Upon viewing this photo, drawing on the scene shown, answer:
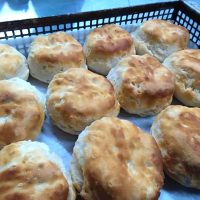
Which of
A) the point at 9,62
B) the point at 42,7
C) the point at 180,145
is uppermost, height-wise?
the point at 9,62

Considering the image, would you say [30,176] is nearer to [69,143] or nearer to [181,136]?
[69,143]

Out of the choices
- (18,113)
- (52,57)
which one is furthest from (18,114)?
(52,57)

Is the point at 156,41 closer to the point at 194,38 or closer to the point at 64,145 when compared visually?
the point at 194,38

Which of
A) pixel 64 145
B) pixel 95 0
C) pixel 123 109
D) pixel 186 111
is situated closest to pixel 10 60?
pixel 64 145

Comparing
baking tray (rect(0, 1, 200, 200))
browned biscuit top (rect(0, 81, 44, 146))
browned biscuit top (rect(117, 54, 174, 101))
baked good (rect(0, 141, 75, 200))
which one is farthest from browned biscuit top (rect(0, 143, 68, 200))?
browned biscuit top (rect(117, 54, 174, 101))

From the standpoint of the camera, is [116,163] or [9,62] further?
[9,62]

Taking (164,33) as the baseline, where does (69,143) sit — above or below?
below

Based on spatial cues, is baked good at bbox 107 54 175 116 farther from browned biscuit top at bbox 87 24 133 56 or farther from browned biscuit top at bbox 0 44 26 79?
browned biscuit top at bbox 0 44 26 79

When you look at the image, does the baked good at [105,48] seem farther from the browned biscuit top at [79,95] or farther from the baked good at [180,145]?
the baked good at [180,145]
